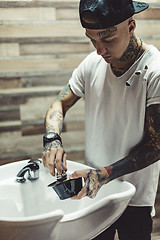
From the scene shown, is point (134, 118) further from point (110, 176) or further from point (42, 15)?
point (42, 15)

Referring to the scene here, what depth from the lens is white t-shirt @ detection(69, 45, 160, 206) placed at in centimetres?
109

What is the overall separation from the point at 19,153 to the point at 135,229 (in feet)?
2.66

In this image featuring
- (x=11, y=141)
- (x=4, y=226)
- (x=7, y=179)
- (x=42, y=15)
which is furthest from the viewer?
(x=11, y=141)

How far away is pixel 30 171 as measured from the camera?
1.26m

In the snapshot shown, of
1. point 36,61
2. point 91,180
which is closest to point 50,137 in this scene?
point 91,180

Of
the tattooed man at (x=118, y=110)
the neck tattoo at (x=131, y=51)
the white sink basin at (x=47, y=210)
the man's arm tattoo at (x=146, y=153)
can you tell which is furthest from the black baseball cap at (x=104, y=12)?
the white sink basin at (x=47, y=210)

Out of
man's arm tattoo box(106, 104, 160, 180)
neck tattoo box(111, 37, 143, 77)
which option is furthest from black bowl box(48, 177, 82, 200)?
neck tattoo box(111, 37, 143, 77)

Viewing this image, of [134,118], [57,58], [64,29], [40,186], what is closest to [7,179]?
[40,186]

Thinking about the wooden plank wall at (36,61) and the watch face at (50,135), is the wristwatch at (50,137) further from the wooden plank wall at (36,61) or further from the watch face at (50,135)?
the wooden plank wall at (36,61)

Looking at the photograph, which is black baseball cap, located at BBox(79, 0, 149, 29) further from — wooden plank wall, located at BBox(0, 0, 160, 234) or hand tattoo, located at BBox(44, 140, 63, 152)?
wooden plank wall, located at BBox(0, 0, 160, 234)

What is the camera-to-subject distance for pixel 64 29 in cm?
159

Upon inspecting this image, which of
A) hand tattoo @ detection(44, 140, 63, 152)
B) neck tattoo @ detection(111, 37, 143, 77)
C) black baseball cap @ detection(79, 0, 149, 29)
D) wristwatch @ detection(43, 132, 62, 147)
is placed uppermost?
black baseball cap @ detection(79, 0, 149, 29)

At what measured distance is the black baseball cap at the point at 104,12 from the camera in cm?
94

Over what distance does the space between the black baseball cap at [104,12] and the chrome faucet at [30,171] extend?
0.63 m
